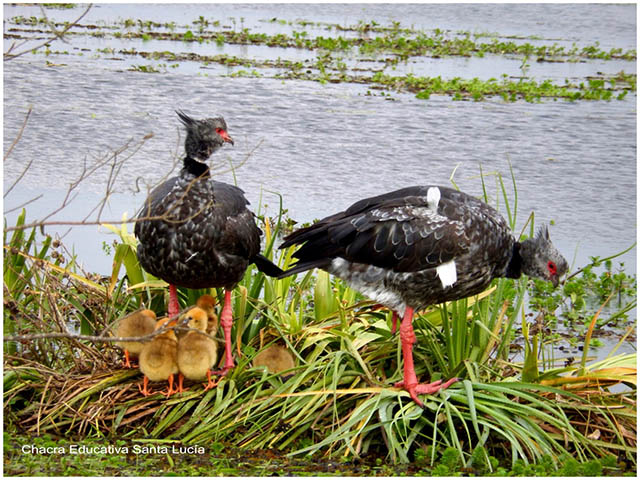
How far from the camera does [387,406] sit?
12.7 ft

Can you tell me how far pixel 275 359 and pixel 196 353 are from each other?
1.30ft

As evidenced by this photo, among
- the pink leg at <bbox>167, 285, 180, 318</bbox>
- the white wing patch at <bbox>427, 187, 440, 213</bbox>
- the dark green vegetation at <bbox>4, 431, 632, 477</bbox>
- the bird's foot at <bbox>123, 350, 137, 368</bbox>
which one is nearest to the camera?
the dark green vegetation at <bbox>4, 431, 632, 477</bbox>

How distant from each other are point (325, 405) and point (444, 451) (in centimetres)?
59

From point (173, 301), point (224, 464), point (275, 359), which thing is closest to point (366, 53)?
point (173, 301)

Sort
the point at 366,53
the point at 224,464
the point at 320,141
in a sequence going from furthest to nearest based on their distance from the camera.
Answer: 1. the point at 366,53
2. the point at 320,141
3. the point at 224,464

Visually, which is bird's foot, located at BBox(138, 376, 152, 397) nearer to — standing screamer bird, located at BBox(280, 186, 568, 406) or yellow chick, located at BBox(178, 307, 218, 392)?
yellow chick, located at BBox(178, 307, 218, 392)

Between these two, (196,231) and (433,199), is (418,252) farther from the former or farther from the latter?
(196,231)

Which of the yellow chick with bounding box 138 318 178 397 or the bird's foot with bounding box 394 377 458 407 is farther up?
the yellow chick with bounding box 138 318 178 397

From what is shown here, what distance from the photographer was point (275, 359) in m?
4.13

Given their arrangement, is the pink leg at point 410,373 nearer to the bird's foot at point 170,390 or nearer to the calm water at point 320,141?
the bird's foot at point 170,390

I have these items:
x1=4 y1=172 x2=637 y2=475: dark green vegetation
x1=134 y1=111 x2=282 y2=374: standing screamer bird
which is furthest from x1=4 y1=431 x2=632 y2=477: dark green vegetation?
x1=134 y1=111 x2=282 y2=374: standing screamer bird

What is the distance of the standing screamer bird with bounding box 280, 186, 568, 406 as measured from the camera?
389 cm

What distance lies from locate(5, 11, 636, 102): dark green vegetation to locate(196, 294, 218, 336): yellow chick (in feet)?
19.0

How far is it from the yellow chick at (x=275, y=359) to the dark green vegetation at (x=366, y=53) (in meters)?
5.93
